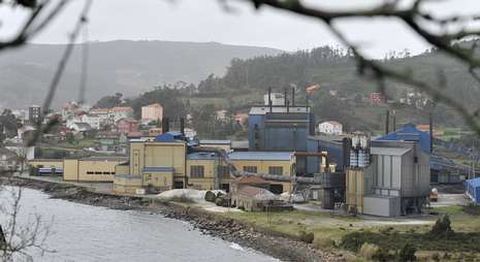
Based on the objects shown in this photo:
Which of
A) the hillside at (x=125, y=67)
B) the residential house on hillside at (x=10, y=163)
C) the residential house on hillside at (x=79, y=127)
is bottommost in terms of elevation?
the residential house on hillside at (x=10, y=163)

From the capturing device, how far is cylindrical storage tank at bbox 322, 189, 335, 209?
18000 mm

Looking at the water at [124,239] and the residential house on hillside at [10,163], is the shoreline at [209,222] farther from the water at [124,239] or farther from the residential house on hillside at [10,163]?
the residential house on hillside at [10,163]

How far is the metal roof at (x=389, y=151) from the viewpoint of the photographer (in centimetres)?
1741

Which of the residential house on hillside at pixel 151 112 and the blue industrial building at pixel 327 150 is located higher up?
the residential house on hillside at pixel 151 112

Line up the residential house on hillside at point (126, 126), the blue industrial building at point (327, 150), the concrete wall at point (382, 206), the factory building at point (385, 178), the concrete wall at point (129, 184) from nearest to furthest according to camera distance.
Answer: the concrete wall at point (382, 206), the factory building at point (385, 178), the blue industrial building at point (327, 150), the concrete wall at point (129, 184), the residential house on hillside at point (126, 126)

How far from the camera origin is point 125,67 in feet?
447

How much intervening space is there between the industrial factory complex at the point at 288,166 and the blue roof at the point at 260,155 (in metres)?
0.03

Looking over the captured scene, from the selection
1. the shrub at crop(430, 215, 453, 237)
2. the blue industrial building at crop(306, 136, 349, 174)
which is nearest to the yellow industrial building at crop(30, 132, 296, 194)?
the blue industrial building at crop(306, 136, 349, 174)

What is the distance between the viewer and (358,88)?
169ft

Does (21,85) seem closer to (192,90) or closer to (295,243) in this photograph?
(192,90)

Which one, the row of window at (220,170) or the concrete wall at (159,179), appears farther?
the concrete wall at (159,179)

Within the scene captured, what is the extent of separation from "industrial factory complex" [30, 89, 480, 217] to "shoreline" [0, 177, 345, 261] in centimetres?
103

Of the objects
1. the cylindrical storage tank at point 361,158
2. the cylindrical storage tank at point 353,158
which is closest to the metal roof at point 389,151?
the cylindrical storage tank at point 361,158

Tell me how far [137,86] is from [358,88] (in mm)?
77385
